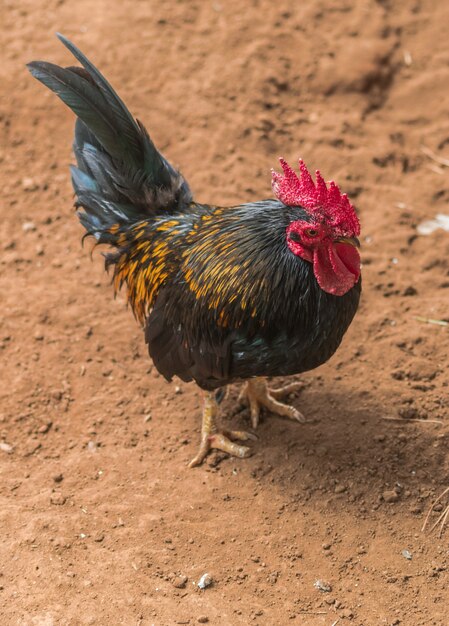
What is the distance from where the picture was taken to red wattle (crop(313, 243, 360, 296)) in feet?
13.2

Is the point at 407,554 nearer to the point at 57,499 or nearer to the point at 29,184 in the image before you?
the point at 57,499

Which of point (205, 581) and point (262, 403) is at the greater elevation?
point (262, 403)

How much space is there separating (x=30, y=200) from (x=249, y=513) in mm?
3533

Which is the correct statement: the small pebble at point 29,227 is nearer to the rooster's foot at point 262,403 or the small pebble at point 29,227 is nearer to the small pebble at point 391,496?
the rooster's foot at point 262,403

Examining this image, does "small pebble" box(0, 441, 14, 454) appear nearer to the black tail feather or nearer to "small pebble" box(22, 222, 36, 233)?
the black tail feather

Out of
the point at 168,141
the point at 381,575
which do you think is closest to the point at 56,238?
the point at 168,141

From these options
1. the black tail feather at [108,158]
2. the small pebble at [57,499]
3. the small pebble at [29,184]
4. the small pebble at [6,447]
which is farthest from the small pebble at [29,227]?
the small pebble at [57,499]

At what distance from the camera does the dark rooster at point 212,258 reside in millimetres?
4090

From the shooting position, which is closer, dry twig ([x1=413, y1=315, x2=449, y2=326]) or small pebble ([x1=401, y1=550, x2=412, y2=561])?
small pebble ([x1=401, y1=550, x2=412, y2=561])

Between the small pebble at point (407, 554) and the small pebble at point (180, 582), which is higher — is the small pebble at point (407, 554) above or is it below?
below

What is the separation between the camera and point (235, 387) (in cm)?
550

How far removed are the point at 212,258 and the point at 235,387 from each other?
1460 mm

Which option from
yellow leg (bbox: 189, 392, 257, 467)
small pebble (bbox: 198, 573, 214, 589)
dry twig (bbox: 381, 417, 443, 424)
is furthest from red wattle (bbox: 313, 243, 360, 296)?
small pebble (bbox: 198, 573, 214, 589)

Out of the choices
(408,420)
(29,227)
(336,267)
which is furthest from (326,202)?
(29,227)
